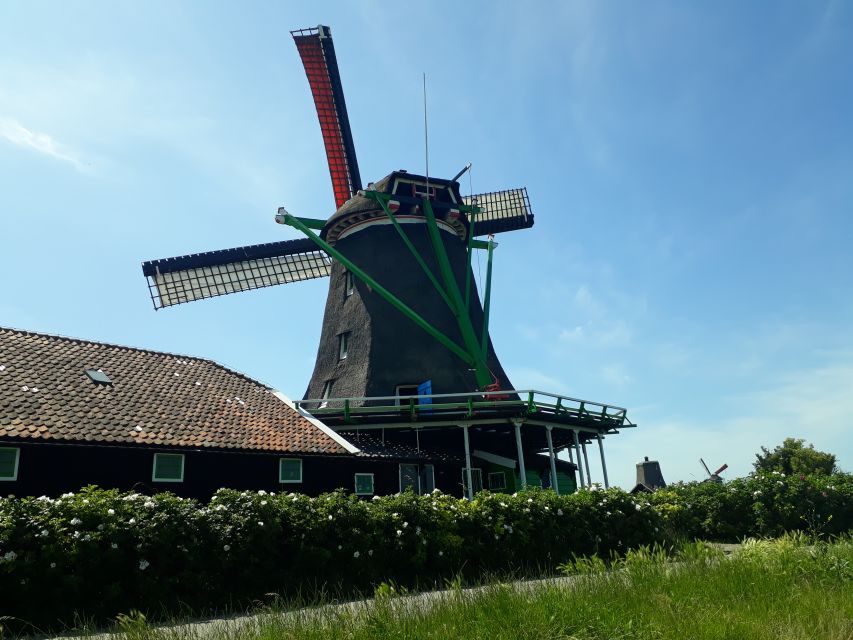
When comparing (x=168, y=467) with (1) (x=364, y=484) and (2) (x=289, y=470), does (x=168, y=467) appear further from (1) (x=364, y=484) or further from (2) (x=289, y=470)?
(1) (x=364, y=484)

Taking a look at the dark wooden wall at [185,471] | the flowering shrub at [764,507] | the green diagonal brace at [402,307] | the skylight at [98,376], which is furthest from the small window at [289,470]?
the flowering shrub at [764,507]

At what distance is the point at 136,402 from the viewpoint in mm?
17594

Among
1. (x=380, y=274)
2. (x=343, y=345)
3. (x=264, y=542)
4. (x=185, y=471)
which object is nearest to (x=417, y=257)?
(x=380, y=274)

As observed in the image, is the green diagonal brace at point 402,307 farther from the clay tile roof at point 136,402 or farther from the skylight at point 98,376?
the skylight at point 98,376

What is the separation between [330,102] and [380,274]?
35.8 feet

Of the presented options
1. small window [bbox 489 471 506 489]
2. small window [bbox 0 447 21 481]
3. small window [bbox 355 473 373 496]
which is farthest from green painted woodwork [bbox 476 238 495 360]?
small window [bbox 0 447 21 481]

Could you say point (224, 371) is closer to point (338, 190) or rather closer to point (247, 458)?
point (247, 458)

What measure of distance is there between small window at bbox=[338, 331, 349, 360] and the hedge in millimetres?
14286

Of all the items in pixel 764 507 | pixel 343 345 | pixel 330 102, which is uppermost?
pixel 330 102

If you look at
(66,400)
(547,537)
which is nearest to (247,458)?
(66,400)

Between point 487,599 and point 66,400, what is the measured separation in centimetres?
1370

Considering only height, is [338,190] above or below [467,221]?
above

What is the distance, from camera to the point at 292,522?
36.0 ft

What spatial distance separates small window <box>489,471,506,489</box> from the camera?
2486 centimetres
